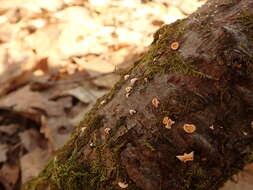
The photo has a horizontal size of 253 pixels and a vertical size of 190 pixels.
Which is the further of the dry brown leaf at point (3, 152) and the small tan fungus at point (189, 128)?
the dry brown leaf at point (3, 152)

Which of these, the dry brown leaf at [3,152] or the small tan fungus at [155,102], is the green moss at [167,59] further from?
the dry brown leaf at [3,152]

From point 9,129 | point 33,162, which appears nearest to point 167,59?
point 33,162

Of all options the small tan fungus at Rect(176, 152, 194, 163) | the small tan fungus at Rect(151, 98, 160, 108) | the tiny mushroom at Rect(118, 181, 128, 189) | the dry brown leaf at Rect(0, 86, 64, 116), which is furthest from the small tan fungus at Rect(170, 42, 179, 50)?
the dry brown leaf at Rect(0, 86, 64, 116)

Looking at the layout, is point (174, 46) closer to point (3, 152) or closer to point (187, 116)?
point (187, 116)

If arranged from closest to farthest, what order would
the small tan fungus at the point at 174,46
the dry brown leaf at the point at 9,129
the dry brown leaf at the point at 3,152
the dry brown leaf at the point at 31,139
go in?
the small tan fungus at the point at 174,46 → the dry brown leaf at the point at 3,152 → the dry brown leaf at the point at 31,139 → the dry brown leaf at the point at 9,129

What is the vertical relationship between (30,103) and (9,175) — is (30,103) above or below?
above

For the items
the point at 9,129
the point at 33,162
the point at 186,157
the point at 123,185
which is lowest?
the point at 9,129

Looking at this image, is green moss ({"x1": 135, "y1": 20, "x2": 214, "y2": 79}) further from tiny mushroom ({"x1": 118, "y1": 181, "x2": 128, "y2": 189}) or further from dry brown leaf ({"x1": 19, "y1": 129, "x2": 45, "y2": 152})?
dry brown leaf ({"x1": 19, "y1": 129, "x2": 45, "y2": 152})

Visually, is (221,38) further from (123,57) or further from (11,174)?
(123,57)

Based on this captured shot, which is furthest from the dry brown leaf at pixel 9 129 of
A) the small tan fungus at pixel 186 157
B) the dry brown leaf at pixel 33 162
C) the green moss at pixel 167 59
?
the small tan fungus at pixel 186 157

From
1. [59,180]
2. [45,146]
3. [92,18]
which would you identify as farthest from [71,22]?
[59,180]
